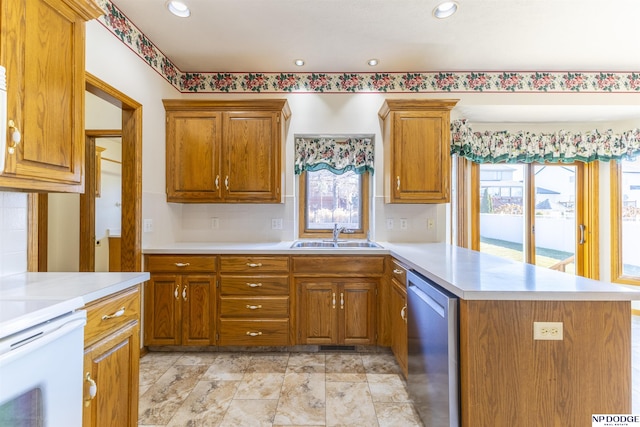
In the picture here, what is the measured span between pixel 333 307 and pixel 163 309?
55.2 inches

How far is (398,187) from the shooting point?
2828 mm

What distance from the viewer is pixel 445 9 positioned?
211 cm

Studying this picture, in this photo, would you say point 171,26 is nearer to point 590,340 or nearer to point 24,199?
point 24,199

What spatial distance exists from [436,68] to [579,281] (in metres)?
2.35

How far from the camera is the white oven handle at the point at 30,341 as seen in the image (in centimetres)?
80

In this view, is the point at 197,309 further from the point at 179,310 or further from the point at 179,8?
the point at 179,8

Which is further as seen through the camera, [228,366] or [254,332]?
[254,332]

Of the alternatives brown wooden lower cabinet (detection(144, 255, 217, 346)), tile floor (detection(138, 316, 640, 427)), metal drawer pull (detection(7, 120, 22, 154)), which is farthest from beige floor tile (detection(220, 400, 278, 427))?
metal drawer pull (detection(7, 120, 22, 154))

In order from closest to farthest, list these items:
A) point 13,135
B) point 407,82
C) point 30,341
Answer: point 30,341 < point 13,135 < point 407,82

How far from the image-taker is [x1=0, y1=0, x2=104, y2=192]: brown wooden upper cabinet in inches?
43.9

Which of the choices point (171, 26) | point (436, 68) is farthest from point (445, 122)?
point (171, 26)

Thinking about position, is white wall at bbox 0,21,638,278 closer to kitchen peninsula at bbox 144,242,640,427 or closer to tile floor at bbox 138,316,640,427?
tile floor at bbox 138,316,640,427

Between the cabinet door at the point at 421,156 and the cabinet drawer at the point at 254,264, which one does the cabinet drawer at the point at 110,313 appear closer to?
the cabinet drawer at the point at 254,264

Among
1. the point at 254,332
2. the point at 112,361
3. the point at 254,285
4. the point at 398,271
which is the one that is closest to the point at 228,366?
the point at 254,332
